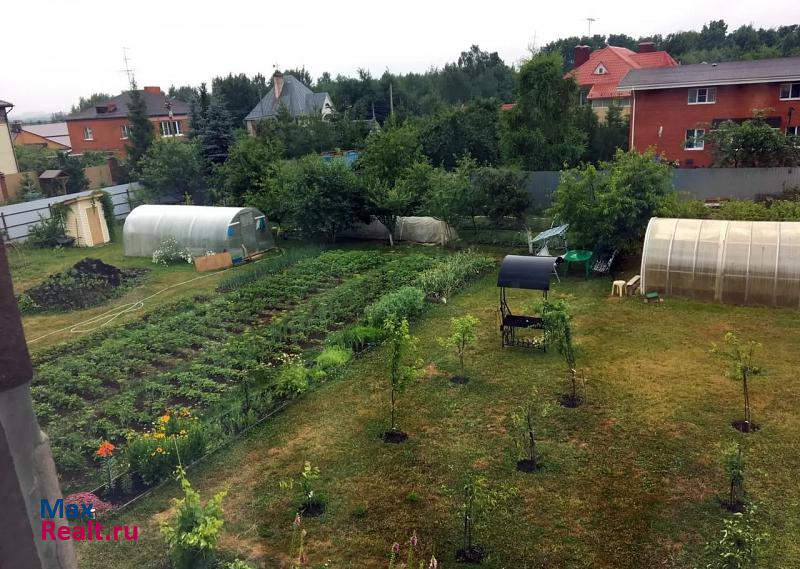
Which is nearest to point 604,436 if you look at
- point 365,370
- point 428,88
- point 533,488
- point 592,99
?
point 533,488

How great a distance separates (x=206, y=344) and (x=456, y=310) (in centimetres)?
537

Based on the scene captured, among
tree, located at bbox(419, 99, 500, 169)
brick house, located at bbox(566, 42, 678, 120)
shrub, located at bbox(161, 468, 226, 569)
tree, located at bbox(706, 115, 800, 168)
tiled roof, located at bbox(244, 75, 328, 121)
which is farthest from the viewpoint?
tiled roof, located at bbox(244, 75, 328, 121)

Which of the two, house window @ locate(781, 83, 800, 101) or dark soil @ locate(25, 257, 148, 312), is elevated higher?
house window @ locate(781, 83, 800, 101)

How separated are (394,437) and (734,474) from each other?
13.5ft

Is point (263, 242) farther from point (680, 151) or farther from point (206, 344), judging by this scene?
point (680, 151)

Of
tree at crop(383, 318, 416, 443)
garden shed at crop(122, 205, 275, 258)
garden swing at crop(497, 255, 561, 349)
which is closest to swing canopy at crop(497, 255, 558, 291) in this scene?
garden swing at crop(497, 255, 561, 349)

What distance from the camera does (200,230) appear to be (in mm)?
18672

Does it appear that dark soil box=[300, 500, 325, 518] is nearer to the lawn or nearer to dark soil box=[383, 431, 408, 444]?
the lawn

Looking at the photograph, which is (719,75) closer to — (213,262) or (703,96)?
(703,96)

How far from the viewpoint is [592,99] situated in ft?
128

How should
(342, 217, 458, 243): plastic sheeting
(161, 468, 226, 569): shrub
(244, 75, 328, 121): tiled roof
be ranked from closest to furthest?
(161, 468, 226, 569): shrub → (342, 217, 458, 243): plastic sheeting → (244, 75, 328, 121): tiled roof

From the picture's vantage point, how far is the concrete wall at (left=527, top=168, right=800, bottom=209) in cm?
1942

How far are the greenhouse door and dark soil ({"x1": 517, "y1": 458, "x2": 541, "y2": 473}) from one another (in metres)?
13.6

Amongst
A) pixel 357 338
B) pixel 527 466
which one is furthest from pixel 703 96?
pixel 527 466
